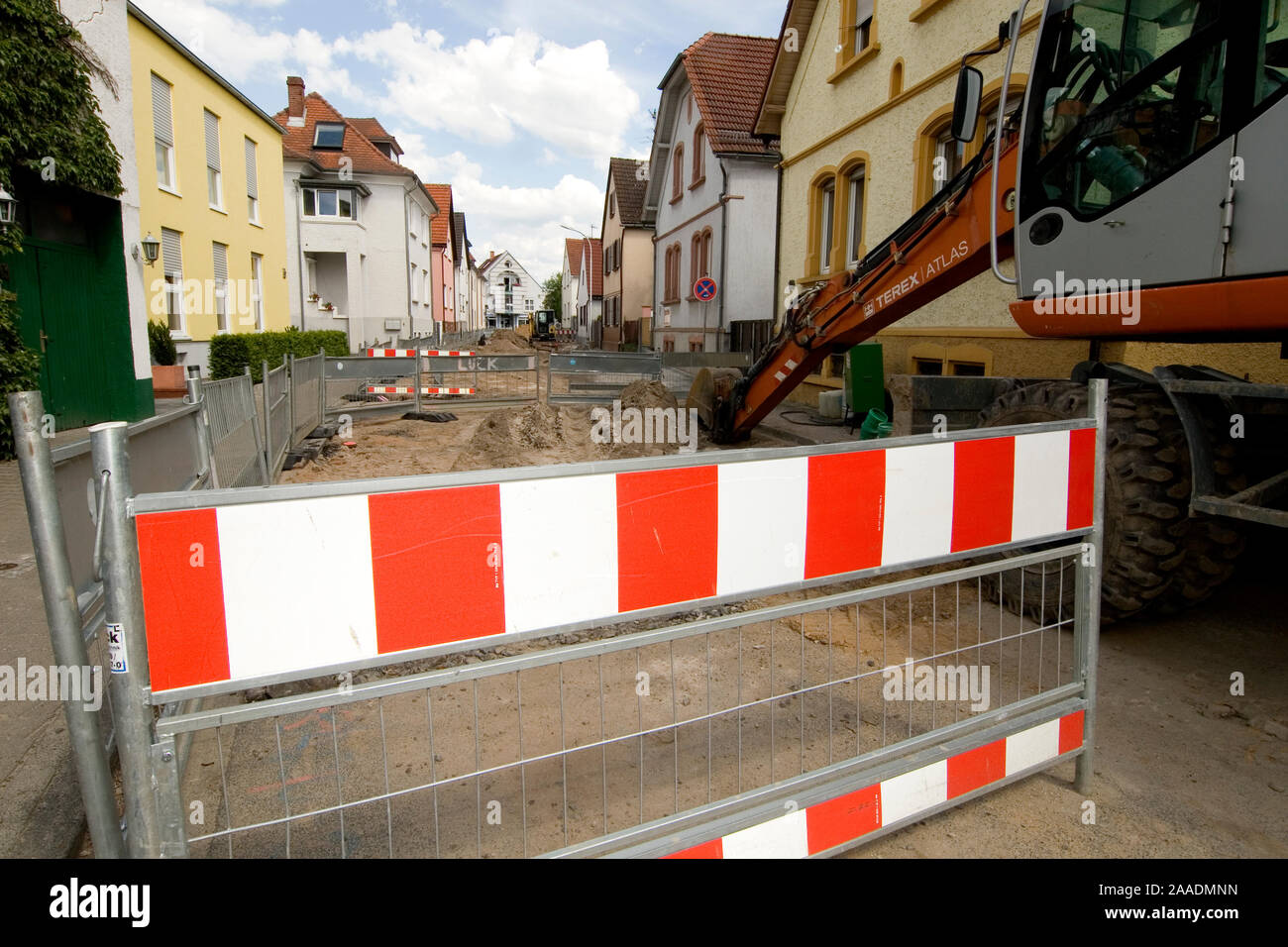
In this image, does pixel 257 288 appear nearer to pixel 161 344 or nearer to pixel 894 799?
pixel 161 344

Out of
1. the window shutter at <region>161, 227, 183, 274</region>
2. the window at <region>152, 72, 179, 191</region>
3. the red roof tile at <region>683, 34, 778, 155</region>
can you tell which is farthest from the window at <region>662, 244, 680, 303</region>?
the window at <region>152, 72, 179, 191</region>

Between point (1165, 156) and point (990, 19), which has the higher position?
point (990, 19)

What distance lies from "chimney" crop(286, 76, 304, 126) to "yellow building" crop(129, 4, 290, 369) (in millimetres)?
15554

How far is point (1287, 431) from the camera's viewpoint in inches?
168

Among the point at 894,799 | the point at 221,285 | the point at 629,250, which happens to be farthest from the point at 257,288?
the point at 894,799

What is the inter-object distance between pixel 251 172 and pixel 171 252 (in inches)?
204

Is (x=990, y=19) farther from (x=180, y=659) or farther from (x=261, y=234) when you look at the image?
(x=261, y=234)

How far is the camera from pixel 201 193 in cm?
1905

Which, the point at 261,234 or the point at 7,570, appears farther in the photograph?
the point at 261,234

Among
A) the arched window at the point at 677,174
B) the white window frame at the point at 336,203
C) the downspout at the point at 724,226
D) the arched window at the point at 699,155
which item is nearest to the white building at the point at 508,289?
the white window frame at the point at 336,203

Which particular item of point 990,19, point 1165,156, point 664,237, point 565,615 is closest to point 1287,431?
point 1165,156

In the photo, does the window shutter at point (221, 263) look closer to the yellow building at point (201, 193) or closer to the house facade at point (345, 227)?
the yellow building at point (201, 193)

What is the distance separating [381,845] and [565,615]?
4.38ft

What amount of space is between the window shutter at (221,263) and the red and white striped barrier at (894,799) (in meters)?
21.7
